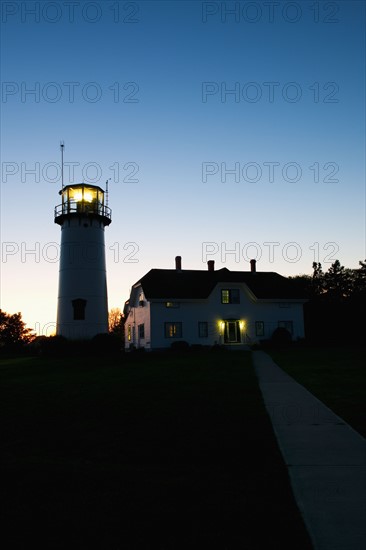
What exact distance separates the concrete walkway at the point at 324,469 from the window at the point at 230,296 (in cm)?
2815

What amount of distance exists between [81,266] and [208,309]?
10.5 metres

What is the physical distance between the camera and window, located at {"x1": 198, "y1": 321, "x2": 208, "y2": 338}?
37.5 m

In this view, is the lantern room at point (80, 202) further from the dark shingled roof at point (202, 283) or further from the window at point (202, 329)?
the window at point (202, 329)

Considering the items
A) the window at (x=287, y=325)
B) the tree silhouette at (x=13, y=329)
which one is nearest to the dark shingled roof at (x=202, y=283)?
the window at (x=287, y=325)

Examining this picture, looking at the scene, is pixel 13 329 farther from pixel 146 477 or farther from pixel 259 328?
pixel 146 477

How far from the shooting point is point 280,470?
561cm

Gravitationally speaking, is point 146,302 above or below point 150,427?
above

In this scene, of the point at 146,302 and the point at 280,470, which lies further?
the point at 146,302

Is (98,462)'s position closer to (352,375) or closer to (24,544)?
(24,544)

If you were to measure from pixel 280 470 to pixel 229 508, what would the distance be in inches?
53.4

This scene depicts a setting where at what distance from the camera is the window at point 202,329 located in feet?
123

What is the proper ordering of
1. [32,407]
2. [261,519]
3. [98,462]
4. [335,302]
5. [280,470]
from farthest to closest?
[335,302] < [32,407] < [98,462] < [280,470] < [261,519]


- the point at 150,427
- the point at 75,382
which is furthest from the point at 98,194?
the point at 150,427

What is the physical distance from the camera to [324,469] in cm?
555
